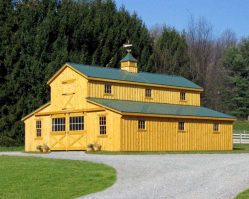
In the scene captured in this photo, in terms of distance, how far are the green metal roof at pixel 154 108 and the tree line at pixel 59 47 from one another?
13.6 meters

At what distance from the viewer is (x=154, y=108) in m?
41.1

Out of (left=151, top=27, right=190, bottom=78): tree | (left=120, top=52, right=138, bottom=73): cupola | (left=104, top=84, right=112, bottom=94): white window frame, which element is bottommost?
(left=104, top=84, right=112, bottom=94): white window frame

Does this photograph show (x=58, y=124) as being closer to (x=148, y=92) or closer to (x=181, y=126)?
(x=148, y=92)

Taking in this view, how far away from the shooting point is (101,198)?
17.1 m

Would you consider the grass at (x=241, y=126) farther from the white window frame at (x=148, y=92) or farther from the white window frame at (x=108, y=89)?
the white window frame at (x=108, y=89)

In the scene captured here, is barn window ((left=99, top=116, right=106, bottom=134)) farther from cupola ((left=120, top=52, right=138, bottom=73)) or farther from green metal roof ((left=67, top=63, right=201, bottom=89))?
cupola ((left=120, top=52, right=138, bottom=73))

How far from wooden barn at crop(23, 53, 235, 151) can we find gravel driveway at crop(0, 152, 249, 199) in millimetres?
11680

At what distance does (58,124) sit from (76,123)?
7.03 ft

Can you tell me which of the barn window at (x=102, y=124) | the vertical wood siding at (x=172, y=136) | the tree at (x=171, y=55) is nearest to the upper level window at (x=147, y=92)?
the vertical wood siding at (x=172, y=136)

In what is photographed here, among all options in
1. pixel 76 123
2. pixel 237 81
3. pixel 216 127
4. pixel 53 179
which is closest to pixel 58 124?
pixel 76 123

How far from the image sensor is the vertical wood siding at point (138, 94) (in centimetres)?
4094

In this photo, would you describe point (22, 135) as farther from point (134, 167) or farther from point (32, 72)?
point (134, 167)

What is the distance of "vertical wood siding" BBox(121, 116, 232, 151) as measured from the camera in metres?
37.5

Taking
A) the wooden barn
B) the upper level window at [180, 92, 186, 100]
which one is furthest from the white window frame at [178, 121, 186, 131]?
the upper level window at [180, 92, 186, 100]
